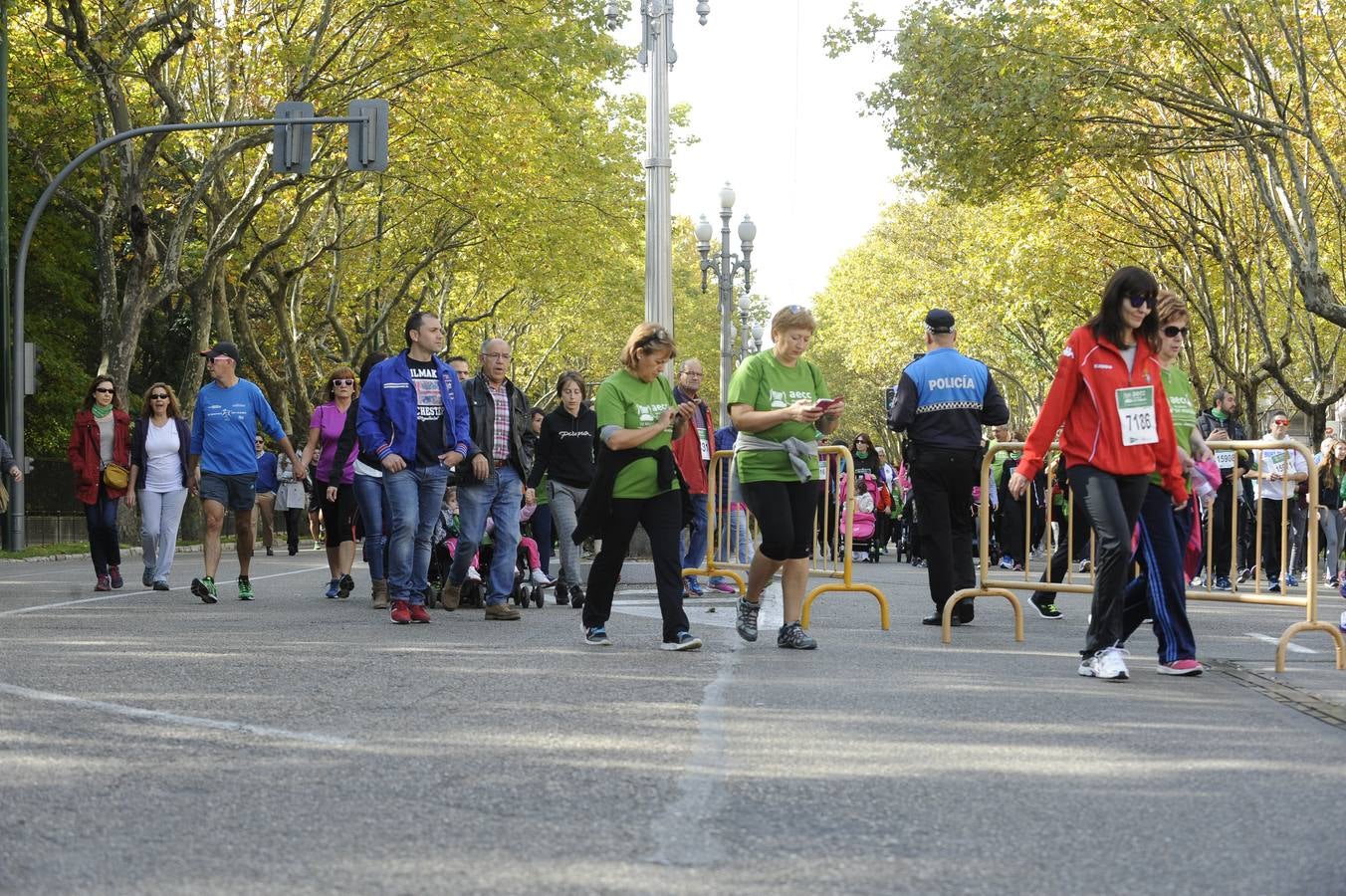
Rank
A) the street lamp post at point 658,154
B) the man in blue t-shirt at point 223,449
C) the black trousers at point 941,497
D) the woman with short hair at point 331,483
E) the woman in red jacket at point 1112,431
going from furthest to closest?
the street lamp post at point 658,154 < the woman with short hair at point 331,483 < the man in blue t-shirt at point 223,449 < the black trousers at point 941,497 < the woman in red jacket at point 1112,431

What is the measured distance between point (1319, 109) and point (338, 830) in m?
27.0

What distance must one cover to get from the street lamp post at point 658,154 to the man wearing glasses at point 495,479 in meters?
9.10

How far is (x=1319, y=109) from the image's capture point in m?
29.0

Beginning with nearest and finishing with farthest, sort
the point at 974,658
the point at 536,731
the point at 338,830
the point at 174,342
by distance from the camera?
the point at 338,830
the point at 536,731
the point at 974,658
the point at 174,342

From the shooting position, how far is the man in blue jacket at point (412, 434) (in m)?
11.6

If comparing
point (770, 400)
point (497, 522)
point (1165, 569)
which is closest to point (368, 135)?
point (497, 522)

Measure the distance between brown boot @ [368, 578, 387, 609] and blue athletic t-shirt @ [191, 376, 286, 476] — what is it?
4.35ft

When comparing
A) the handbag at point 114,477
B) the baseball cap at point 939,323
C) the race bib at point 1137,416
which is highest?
the baseball cap at point 939,323

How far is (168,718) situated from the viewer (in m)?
6.91

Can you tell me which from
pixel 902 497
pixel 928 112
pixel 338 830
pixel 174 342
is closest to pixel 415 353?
pixel 338 830

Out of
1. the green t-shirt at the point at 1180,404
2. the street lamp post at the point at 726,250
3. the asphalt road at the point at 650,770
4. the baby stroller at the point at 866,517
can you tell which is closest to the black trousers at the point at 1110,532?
the asphalt road at the point at 650,770

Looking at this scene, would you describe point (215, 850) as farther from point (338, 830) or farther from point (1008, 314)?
point (1008, 314)

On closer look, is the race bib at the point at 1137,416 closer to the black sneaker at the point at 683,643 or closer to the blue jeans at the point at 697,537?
the black sneaker at the point at 683,643

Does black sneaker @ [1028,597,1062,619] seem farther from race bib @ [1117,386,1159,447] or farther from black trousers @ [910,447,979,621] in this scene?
race bib @ [1117,386,1159,447]
